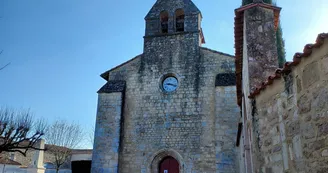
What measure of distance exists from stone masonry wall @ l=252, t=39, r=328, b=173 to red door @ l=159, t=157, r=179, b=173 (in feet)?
25.6

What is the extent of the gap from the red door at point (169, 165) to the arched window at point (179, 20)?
5842mm

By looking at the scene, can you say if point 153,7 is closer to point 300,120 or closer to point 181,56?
point 181,56

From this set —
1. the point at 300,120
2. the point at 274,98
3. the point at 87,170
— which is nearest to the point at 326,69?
the point at 300,120

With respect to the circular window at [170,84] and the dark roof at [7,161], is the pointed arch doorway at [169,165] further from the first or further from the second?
the dark roof at [7,161]

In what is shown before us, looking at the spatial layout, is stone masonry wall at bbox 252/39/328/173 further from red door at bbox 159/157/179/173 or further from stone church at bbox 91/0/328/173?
red door at bbox 159/157/179/173

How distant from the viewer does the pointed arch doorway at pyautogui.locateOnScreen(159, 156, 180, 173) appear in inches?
453

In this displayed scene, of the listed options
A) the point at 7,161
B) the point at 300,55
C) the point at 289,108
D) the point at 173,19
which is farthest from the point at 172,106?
the point at 7,161

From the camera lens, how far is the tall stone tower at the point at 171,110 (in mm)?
11117

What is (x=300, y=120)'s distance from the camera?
114 inches

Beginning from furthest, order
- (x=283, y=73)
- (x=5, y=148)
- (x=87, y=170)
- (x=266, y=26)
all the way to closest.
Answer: (x=87, y=170) < (x=5, y=148) < (x=266, y=26) < (x=283, y=73)

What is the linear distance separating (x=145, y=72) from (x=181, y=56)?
169 cm

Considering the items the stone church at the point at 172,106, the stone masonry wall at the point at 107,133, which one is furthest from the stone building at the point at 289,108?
the stone masonry wall at the point at 107,133

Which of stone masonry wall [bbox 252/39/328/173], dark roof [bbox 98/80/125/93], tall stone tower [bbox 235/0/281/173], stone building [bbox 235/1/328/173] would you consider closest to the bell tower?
dark roof [bbox 98/80/125/93]

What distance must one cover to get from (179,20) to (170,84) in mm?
3309
